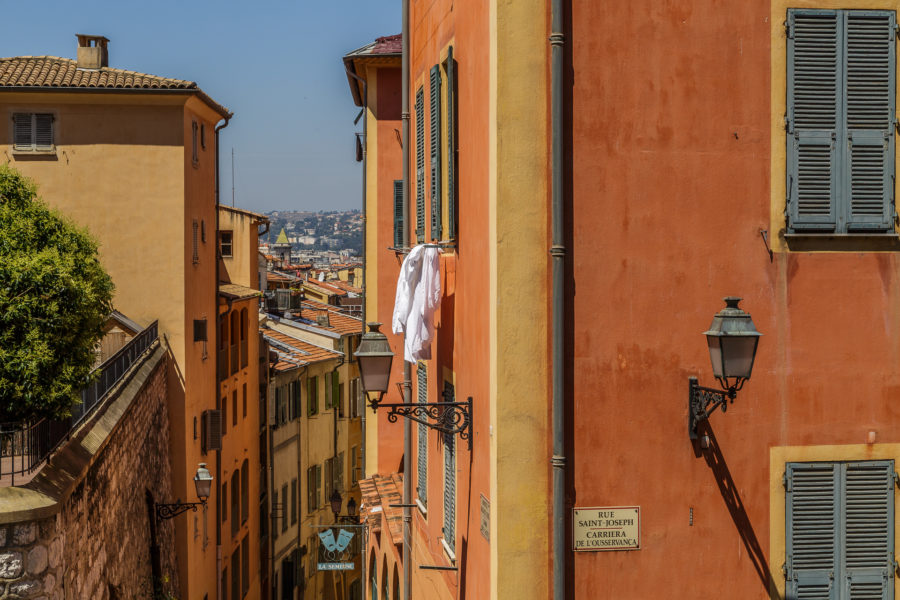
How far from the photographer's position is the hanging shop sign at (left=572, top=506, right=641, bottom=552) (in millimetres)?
8039

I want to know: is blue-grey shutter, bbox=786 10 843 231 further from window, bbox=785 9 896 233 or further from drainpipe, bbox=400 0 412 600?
drainpipe, bbox=400 0 412 600

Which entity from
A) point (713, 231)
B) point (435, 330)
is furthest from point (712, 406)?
point (435, 330)

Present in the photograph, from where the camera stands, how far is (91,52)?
2447cm

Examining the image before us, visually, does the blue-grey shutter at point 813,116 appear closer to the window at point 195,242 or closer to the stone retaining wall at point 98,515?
the stone retaining wall at point 98,515

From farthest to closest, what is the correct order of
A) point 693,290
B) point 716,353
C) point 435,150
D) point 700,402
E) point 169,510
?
point 169,510 → point 435,150 → point 693,290 → point 700,402 → point 716,353

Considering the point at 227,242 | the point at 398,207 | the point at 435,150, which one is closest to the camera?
the point at 435,150

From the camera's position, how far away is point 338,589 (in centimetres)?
4422

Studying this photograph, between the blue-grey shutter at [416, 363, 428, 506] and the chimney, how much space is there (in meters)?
14.5

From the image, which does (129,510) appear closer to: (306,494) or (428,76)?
(428,76)

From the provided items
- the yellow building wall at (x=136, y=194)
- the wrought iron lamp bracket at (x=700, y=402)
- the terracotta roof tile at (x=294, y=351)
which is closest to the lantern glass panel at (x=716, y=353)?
the wrought iron lamp bracket at (x=700, y=402)

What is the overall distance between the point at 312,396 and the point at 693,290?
33128 millimetres

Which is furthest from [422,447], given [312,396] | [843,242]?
[312,396]

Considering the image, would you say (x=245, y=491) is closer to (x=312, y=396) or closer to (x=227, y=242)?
(x=227, y=242)

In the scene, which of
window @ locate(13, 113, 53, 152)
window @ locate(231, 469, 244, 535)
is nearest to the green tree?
window @ locate(13, 113, 53, 152)
